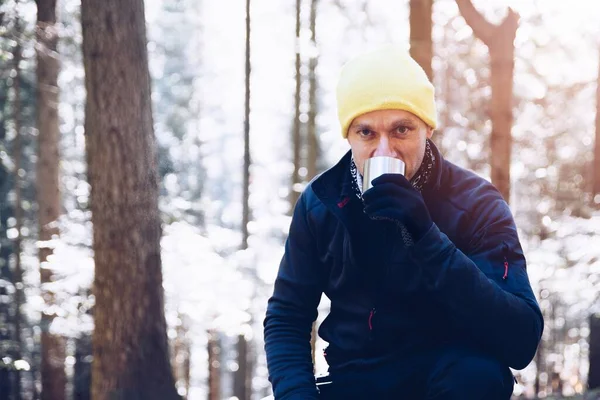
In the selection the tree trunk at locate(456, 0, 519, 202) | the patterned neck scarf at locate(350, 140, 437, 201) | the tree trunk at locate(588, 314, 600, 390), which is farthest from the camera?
the tree trunk at locate(456, 0, 519, 202)

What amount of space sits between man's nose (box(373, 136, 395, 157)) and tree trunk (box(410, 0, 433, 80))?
14.1 ft

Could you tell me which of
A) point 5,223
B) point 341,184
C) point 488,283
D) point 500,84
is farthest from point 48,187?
point 488,283

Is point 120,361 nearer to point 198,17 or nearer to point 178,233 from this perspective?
point 178,233

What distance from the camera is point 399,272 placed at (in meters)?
2.52

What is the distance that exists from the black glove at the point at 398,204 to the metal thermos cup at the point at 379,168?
0.14ft

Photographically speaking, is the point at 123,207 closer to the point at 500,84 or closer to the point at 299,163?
the point at 500,84

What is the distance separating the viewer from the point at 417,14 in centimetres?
667

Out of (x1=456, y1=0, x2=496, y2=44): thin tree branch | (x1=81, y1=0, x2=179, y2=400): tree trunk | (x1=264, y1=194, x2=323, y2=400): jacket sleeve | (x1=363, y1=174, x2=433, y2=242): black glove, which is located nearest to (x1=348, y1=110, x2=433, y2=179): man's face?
(x1=363, y1=174, x2=433, y2=242): black glove

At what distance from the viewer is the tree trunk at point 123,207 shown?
5.52m

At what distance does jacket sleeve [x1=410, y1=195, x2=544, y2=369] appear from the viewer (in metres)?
2.18

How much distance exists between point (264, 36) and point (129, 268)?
15.6 metres

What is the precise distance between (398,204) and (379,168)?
0.18m

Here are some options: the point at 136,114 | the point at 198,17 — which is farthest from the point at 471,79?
the point at 198,17

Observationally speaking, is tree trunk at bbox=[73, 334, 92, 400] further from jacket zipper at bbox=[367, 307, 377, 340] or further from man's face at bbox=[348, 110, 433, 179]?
man's face at bbox=[348, 110, 433, 179]
